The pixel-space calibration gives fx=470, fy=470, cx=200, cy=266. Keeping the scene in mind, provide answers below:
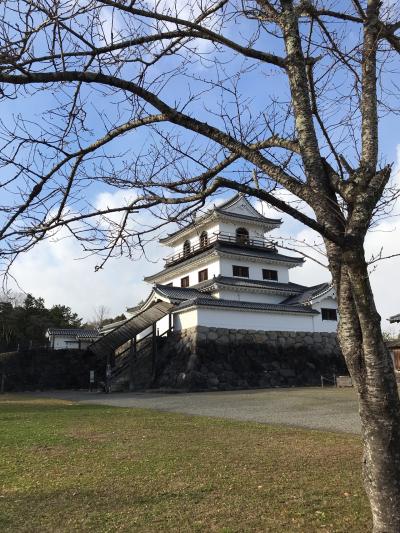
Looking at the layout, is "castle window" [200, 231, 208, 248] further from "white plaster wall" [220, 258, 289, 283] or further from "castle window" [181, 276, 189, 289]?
"castle window" [181, 276, 189, 289]

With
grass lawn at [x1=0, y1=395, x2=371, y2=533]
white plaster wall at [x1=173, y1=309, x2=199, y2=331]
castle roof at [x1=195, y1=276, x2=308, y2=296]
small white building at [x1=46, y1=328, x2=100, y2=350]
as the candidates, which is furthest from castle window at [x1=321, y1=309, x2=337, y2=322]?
grass lawn at [x1=0, y1=395, x2=371, y2=533]

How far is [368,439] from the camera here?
283cm

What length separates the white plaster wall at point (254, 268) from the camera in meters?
29.2

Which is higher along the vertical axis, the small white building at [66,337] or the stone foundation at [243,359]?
the small white building at [66,337]

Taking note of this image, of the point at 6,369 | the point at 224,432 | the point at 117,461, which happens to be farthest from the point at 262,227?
the point at 117,461

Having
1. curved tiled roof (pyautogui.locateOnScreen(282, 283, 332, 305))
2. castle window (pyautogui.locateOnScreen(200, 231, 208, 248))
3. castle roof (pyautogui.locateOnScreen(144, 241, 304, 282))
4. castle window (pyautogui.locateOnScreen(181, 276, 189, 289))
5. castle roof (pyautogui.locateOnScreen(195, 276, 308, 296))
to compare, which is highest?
castle window (pyautogui.locateOnScreen(200, 231, 208, 248))

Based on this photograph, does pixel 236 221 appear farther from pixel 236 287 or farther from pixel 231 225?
pixel 236 287

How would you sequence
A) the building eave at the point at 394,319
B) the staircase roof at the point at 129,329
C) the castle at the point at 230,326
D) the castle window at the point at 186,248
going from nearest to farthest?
the building eave at the point at 394,319 → the staircase roof at the point at 129,329 → the castle at the point at 230,326 → the castle window at the point at 186,248

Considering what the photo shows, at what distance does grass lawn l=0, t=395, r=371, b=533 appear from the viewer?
3781 mm

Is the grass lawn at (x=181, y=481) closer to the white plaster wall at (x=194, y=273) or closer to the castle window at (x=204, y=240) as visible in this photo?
the white plaster wall at (x=194, y=273)

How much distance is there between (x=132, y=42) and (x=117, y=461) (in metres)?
4.92

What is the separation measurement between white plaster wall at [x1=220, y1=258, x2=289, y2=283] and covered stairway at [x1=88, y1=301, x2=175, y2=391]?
470cm

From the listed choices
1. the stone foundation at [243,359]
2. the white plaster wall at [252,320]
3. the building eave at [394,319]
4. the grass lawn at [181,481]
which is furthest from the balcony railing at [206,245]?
the grass lawn at [181,481]

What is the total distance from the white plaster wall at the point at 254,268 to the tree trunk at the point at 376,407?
1023 inches
